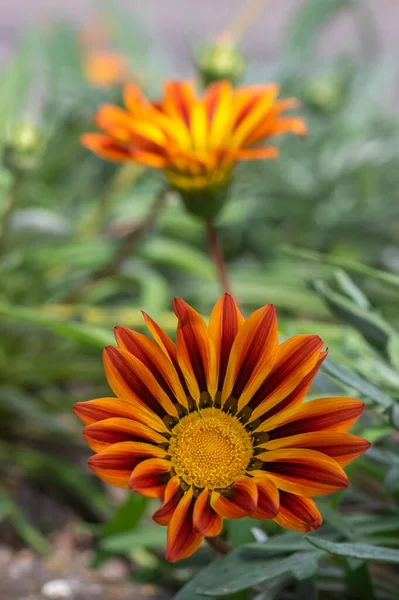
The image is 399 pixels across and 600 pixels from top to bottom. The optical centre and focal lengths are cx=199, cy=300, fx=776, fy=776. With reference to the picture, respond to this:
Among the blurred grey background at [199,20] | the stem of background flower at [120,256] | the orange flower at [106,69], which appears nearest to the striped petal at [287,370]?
the stem of background flower at [120,256]

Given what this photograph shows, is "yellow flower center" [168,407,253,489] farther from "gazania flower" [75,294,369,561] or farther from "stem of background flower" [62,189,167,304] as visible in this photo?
"stem of background flower" [62,189,167,304]

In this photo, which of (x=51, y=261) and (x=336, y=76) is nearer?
(x=51, y=261)

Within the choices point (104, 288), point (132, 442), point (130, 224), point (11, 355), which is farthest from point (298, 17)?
point (132, 442)

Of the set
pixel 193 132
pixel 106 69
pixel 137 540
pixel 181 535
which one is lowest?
pixel 137 540

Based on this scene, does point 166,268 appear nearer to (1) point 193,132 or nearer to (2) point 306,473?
(1) point 193,132

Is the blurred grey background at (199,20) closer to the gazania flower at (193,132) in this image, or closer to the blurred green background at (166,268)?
the blurred green background at (166,268)

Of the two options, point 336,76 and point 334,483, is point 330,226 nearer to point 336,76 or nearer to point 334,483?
point 336,76

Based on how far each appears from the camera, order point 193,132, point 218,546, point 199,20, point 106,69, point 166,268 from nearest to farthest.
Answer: point 218,546 → point 193,132 → point 166,268 → point 106,69 → point 199,20

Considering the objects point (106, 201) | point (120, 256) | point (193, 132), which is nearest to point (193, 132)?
point (193, 132)
